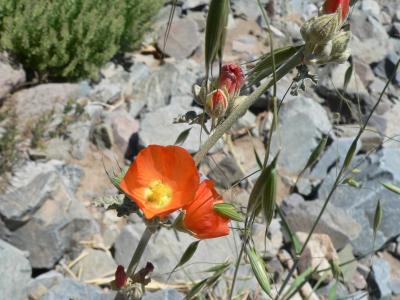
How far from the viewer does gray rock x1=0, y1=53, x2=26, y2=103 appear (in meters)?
3.44

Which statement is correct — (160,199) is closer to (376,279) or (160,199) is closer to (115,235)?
(115,235)

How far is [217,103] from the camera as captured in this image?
1.02 metres

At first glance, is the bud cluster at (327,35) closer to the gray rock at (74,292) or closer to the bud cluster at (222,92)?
the bud cluster at (222,92)

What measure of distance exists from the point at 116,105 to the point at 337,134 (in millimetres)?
1551

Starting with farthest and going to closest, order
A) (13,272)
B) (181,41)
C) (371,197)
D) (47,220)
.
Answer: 1. (181,41)
2. (371,197)
3. (47,220)
4. (13,272)

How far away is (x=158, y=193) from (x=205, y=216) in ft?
0.40

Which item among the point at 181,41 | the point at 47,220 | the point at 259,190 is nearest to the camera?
the point at 259,190

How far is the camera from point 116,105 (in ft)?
12.8

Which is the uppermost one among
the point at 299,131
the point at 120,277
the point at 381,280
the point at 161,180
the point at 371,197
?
the point at 161,180

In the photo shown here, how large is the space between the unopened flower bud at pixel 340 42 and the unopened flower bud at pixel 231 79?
18 centimetres

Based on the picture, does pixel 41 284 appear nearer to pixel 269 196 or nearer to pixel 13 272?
pixel 13 272

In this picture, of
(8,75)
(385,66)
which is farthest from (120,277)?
(385,66)

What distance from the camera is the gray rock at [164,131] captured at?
340 centimetres

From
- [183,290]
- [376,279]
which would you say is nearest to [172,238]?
[183,290]
